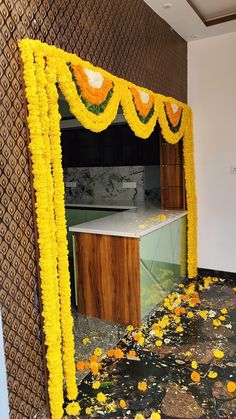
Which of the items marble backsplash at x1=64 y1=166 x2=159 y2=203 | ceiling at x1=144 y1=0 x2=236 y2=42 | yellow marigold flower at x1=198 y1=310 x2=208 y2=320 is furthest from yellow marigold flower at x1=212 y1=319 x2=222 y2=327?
ceiling at x1=144 y1=0 x2=236 y2=42

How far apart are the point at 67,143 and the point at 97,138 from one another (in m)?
0.56

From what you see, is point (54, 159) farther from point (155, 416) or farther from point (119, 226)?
point (155, 416)

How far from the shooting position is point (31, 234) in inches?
69.2

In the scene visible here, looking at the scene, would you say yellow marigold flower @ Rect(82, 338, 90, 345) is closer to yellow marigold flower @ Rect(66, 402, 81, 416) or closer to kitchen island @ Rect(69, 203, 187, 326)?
kitchen island @ Rect(69, 203, 187, 326)

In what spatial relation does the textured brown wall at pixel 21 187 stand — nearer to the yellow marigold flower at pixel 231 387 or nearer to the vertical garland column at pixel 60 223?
the vertical garland column at pixel 60 223

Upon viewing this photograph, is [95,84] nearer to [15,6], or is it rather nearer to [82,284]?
[15,6]

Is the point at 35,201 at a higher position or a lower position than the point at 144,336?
higher

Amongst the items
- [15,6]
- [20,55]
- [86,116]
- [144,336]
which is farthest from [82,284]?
[15,6]

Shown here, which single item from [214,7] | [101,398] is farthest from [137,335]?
[214,7]

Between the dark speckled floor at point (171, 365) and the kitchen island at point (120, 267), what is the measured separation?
16 cm

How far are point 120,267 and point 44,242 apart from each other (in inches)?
48.3

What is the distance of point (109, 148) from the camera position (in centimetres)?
466

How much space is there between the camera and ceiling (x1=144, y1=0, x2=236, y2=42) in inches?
117

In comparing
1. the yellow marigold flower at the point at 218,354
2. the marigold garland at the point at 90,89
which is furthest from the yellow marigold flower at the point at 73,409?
the marigold garland at the point at 90,89
